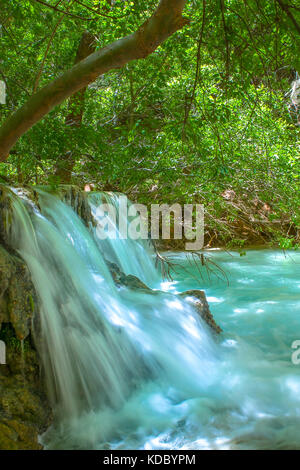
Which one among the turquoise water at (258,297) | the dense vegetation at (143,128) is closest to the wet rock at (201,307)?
the turquoise water at (258,297)

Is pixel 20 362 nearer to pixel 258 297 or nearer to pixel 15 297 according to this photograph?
pixel 15 297

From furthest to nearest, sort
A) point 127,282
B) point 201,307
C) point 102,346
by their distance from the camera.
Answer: point 127,282, point 201,307, point 102,346

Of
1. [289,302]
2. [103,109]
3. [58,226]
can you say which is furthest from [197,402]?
[103,109]

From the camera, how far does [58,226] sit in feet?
15.3

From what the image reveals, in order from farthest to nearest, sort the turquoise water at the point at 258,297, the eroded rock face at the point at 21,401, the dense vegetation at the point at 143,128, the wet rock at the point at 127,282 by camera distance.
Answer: the dense vegetation at the point at 143,128 < the wet rock at the point at 127,282 < the turquoise water at the point at 258,297 < the eroded rock face at the point at 21,401

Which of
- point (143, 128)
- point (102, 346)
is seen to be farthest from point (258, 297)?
point (102, 346)

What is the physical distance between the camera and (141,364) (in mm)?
3445

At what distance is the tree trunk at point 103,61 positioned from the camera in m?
2.02

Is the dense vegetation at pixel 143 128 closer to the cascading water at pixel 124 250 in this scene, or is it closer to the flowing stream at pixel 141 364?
the cascading water at pixel 124 250

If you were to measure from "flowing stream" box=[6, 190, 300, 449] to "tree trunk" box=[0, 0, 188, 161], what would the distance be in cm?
99

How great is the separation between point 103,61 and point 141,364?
2.63 meters

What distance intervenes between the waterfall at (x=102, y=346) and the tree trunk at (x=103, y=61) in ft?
3.20

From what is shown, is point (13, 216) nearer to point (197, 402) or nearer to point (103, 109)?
point (197, 402)

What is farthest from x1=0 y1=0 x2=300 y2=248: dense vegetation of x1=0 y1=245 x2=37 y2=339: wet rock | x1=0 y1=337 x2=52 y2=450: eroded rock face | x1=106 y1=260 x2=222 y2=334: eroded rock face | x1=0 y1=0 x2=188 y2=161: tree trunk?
x1=0 y1=337 x2=52 y2=450: eroded rock face
